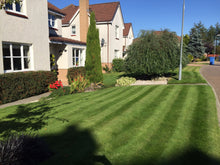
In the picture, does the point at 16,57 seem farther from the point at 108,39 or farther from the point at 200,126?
the point at 108,39

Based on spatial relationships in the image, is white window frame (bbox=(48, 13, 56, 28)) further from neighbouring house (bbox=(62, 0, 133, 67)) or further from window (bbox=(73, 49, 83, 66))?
neighbouring house (bbox=(62, 0, 133, 67))

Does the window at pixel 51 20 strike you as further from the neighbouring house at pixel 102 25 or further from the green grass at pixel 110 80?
the green grass at pixel 110 80

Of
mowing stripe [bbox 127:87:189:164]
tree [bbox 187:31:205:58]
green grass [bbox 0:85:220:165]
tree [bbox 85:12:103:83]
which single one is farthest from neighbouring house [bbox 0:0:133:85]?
tree [bbox 187:31:205:58]

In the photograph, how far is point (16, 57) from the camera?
1131 centimetres

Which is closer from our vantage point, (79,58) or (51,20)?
(51,20)

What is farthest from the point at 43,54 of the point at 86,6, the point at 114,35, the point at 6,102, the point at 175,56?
Result: the point at 114,35

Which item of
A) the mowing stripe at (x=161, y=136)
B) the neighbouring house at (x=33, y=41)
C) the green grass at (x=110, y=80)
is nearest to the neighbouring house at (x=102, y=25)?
the neighbouring house at (x=33, y=41)

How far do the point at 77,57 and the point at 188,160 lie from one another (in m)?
16.7

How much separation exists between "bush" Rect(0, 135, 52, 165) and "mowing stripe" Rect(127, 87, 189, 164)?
6.68ft

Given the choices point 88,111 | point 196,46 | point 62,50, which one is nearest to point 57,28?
point 62,50

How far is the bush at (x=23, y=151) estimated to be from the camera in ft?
11.0

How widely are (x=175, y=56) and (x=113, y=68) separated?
39.4ft

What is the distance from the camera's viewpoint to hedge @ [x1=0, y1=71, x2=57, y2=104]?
979cm

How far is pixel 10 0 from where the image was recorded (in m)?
5.04
